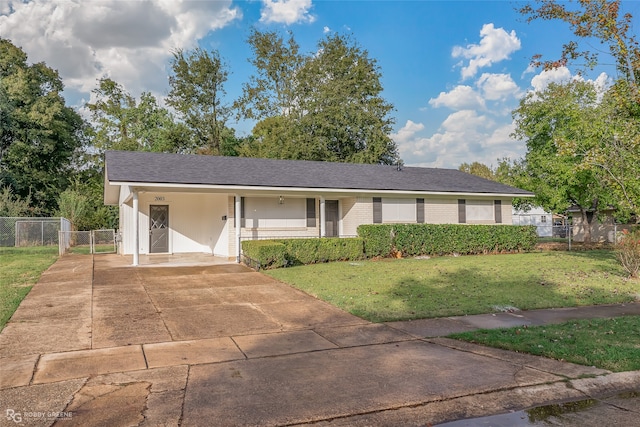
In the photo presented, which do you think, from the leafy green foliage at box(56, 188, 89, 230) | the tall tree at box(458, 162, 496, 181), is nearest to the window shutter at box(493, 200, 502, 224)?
the leafy green foliage at box(56, 188, 89, 230)

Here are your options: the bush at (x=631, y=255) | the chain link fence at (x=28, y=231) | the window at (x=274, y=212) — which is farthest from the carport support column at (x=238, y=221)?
the chain link fence at (x=28, y=231)

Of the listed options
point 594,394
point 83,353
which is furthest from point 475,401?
point 83,353

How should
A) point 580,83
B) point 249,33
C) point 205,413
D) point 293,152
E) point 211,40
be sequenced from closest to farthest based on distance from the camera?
point 205,413 < point 580,83 < point 293,152 < point 211,40 < point 249,33

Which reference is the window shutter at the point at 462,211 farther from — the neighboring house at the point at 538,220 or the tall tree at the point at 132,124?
the tall tree at the point at 132,124

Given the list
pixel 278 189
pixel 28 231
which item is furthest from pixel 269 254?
pixel 28 231

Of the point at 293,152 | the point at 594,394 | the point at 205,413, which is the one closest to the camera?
Answer: the point at 205,413

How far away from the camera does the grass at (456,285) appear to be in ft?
27.8

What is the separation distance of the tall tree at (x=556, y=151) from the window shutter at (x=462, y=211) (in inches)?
269

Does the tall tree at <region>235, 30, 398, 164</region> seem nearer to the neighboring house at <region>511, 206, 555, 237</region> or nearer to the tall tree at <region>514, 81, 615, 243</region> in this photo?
the tall tree at <region>514, 81, 615, 243</region>

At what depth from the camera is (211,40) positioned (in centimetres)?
3634

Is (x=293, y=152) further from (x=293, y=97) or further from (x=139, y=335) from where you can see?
(x=139, y=335)

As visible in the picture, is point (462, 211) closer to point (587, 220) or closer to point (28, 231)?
point (587, 220)

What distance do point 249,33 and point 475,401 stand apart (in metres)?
40.1

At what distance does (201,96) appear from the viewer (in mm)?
37656
